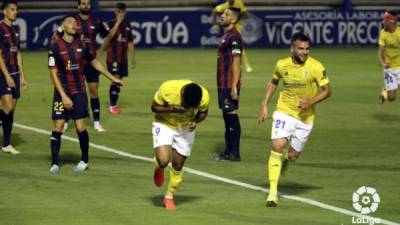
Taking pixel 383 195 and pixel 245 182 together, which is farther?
pixel 245 182

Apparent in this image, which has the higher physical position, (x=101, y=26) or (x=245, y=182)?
(x=101, y=26)

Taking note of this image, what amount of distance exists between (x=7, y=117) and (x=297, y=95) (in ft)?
19.3

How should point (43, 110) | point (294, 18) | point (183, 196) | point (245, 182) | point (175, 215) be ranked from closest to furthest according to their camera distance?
point (175, 215), point (183, 196), point (245, 182), point (43, 110), point (294, 18)

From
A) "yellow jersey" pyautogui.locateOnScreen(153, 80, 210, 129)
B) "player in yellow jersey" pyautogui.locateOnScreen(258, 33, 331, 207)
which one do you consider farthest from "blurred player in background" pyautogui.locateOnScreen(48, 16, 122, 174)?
"player in yellow jersey" pyautogui.locateOnScreen(258, 33, 331, 207)

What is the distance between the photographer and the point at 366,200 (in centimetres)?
1373

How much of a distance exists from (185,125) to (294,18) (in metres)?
29.7

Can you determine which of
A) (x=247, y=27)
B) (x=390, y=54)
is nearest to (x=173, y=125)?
(x=390, y=54)

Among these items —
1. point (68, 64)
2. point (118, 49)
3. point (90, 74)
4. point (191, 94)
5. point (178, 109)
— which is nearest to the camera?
point (191, 94)

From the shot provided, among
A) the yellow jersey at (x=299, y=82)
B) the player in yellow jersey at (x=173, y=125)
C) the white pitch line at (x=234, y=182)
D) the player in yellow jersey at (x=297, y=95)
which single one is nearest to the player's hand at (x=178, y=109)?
the player in yellow jersey at (x=173, y=125)

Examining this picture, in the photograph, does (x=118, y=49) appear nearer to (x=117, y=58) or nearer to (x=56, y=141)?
(x=117, y=58)

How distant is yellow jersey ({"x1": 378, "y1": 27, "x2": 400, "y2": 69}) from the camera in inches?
872

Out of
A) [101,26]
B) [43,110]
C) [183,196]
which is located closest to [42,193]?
[183,196]

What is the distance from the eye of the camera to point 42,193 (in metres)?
14.1

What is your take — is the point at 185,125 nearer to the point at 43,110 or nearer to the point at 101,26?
the point at 101,26
